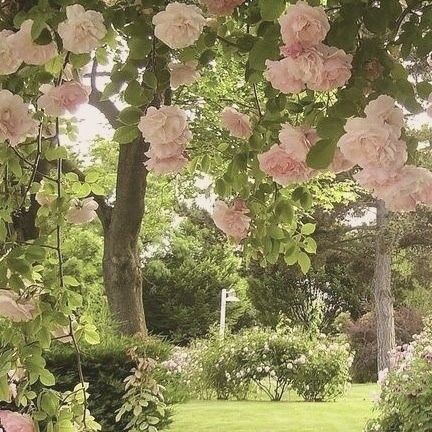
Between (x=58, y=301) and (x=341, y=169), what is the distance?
0.51 m

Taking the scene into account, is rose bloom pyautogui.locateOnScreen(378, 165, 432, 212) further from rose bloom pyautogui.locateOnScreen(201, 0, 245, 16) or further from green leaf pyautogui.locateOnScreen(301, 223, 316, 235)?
green leaf pyautogui.locateOnScreen(301, 223, 316, 235)

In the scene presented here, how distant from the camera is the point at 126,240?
5551mm

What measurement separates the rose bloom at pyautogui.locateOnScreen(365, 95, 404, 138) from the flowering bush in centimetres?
740

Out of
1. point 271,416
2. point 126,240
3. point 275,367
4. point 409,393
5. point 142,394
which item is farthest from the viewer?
point 275,367

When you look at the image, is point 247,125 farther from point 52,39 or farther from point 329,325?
point 329,325

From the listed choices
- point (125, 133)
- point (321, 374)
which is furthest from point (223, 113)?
point (321, 374)

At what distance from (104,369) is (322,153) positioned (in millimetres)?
3421

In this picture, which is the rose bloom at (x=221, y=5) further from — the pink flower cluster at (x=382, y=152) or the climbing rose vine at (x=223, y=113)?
the pink flower cluster at (x=382, y=152)

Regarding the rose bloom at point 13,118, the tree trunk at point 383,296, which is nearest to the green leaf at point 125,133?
the rose bloom at point 13,118

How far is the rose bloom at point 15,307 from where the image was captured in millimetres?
1085

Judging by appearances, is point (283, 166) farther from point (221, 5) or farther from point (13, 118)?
point (13, 118)

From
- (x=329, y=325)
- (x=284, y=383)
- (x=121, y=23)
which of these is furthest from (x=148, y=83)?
(x=329, y=325)

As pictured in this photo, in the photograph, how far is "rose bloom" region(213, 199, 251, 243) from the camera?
4.31 feet

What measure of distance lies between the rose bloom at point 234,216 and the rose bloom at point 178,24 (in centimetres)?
47
